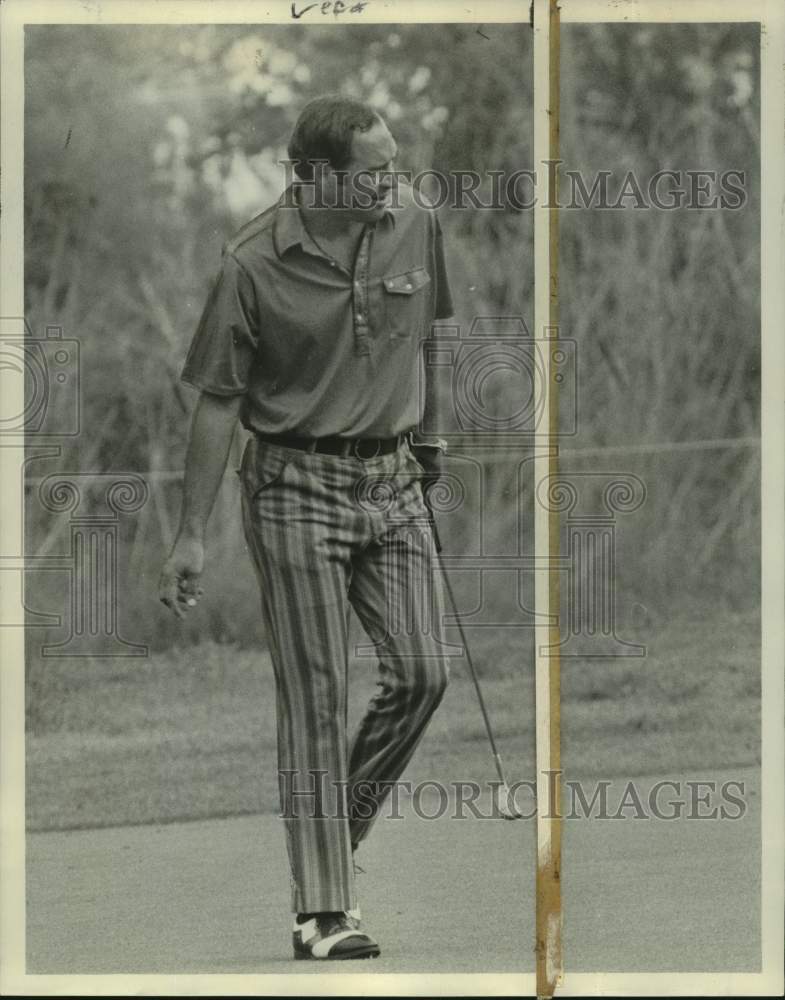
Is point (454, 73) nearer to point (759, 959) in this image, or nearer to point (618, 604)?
point (618, 604)

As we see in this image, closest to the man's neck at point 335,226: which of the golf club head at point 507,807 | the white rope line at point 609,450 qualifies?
the white rope line at point 609,450

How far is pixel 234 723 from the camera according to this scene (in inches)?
319

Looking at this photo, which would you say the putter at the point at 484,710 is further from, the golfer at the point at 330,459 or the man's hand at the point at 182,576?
the man's hand at the point at 182,576

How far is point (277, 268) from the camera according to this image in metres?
7.91

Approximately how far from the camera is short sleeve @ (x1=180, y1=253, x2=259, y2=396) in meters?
7.92

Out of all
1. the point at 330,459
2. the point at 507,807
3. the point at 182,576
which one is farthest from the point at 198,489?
the point at 507,807

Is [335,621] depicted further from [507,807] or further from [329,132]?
[329,132]

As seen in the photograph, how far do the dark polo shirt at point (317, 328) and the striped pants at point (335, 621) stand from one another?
0.15m

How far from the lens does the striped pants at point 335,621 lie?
7906mm

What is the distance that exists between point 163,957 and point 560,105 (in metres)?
3.32

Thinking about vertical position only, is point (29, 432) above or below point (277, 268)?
below

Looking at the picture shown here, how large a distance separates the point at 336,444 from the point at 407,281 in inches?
24.7

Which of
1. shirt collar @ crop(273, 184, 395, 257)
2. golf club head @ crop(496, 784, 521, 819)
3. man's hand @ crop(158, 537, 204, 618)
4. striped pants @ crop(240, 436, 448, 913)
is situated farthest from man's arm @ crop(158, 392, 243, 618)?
golf club head @ crop(496, 784, 521, 819)

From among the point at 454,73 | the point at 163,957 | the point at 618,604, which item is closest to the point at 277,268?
the point at 454,73
